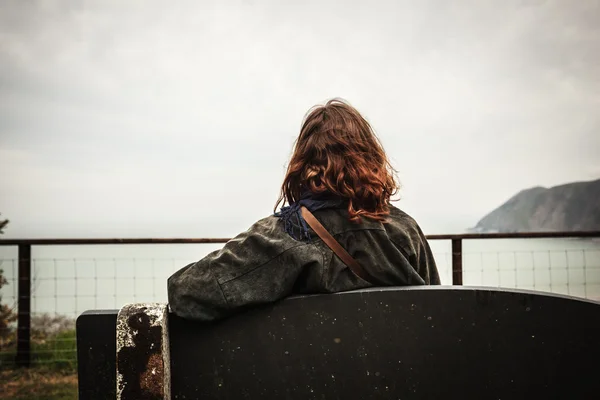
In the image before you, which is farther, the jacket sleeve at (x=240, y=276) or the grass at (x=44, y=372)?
the grass at (x=44, y=372)

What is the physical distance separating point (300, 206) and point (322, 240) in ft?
0.44

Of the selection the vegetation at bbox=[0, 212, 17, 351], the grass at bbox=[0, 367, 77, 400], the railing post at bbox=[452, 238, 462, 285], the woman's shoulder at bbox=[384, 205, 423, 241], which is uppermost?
the woman's shoulder at bbox=[384, 205, 423, 241]

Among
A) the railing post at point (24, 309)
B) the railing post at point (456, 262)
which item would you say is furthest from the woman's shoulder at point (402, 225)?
the railing post at point (24, 309)

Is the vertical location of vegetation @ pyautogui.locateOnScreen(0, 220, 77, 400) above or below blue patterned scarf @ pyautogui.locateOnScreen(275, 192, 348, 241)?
below

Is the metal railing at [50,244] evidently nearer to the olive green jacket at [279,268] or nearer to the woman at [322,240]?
the woman at [322,240]

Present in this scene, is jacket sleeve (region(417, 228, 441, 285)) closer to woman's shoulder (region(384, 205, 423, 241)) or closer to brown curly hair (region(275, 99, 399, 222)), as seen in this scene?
woman's shoulder (region(384, 205, 423, 241))

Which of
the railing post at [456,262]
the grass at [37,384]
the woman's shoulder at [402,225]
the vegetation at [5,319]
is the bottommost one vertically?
the grass at [37,384]

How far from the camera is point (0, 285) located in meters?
4.72

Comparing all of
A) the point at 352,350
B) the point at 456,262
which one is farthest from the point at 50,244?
the point at 352,350

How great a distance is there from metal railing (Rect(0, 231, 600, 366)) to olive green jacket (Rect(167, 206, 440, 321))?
10.4ft

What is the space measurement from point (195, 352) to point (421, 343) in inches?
21.0

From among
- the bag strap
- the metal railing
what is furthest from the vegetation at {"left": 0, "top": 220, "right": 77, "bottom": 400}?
the bag strap

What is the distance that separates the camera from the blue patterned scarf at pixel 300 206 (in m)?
1.27

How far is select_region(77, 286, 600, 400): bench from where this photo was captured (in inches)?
40.1
